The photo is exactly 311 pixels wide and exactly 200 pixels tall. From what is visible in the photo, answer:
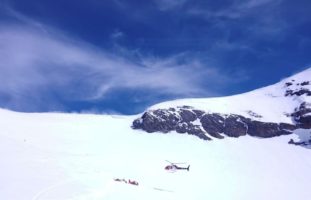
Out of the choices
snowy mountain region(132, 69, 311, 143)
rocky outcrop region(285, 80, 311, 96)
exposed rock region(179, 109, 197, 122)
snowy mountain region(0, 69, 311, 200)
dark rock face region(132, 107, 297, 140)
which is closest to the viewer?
snowy mountain region(0, 69, 311, 200)

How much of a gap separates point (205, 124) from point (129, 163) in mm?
51354

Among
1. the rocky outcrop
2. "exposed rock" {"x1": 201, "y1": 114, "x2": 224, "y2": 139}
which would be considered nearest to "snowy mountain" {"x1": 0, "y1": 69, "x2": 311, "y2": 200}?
"exposed rock" {"x1": 201, "y1": 114, "x2": 224, "y2": 139}

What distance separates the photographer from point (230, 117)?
11719cm

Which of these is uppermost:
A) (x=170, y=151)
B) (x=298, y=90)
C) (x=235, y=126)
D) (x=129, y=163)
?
(x=298, y=90)

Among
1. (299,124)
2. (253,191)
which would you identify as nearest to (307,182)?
(253,191)

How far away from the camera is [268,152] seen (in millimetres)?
97188

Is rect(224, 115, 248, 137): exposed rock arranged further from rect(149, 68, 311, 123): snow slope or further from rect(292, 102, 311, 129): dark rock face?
rect(292, 102, 311, 129): dark rock face

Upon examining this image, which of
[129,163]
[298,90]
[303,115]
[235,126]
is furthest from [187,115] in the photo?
[129,163]

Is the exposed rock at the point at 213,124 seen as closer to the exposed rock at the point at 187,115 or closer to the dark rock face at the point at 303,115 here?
the exposed rock at the point at 187,115

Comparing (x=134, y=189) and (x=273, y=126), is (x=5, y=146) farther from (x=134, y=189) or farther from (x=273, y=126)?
(x=273, y=126)

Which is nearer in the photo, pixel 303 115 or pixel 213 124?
pixel 303 115

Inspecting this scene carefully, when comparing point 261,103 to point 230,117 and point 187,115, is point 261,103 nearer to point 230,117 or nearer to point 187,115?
point 230,117

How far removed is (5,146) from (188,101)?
84.3m

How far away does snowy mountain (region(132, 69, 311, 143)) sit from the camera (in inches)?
4451
